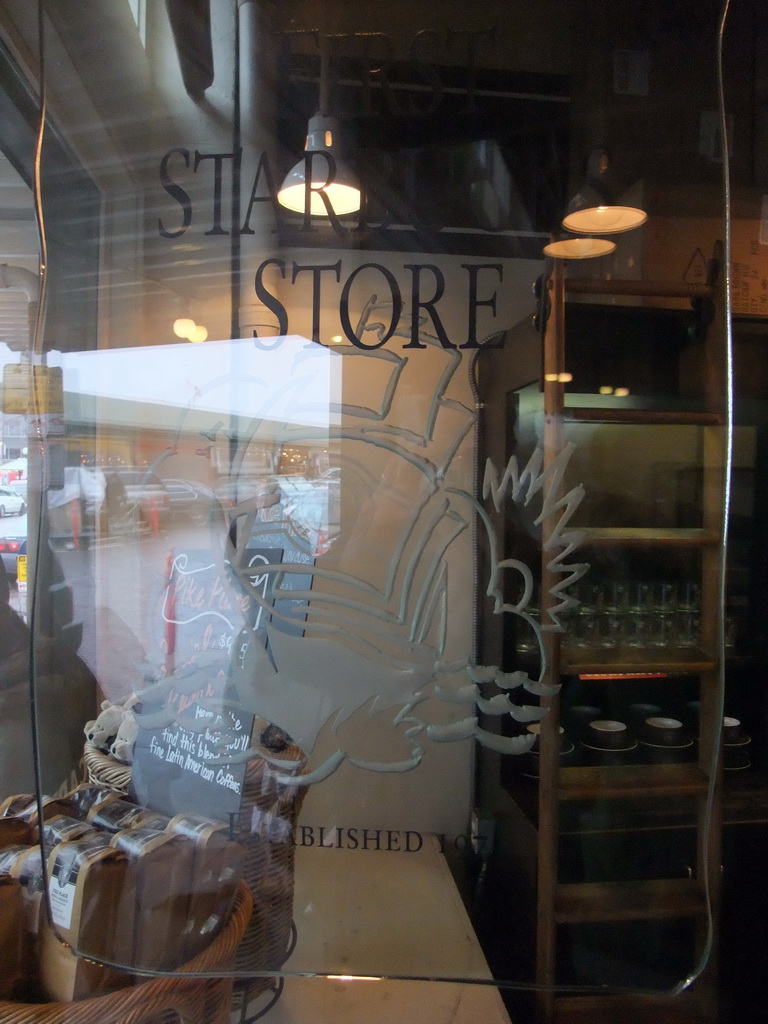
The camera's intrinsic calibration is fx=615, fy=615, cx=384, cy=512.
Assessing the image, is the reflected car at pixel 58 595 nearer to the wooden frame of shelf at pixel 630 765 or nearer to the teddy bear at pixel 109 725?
the teddy bear at pixel 109 725

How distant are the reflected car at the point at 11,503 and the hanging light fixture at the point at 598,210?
1.32 m

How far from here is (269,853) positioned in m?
1.30

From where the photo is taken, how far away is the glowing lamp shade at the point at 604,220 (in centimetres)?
131

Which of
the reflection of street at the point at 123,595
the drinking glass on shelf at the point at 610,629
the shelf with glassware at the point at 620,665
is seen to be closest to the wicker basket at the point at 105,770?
the reflection of street at the point at 123,595

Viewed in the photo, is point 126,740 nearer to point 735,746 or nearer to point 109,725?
point 109,725

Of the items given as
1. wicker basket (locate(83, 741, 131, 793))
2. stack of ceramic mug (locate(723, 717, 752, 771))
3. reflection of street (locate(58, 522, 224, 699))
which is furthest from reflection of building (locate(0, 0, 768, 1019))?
stack of ceramic mug (locate(723, 717, 752, 771))

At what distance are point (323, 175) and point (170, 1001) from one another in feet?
5.05

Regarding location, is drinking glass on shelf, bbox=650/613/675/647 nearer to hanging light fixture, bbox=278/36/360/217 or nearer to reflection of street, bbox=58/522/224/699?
reflection of street, bbox=58/522/224/699

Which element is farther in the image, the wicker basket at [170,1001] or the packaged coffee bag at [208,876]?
the packaged coffee bag at [208,876]

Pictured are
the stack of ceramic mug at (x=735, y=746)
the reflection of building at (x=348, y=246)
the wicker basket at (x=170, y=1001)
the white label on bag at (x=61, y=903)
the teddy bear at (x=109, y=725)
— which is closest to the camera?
the wicker basket at (x=170, y=1001)

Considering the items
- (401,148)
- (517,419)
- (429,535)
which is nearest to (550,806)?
(429,535)

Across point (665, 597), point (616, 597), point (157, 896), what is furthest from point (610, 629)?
point (157, 896)

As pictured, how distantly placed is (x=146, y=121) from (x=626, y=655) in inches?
63.0

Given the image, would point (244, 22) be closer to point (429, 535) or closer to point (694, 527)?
point (429, 535)
